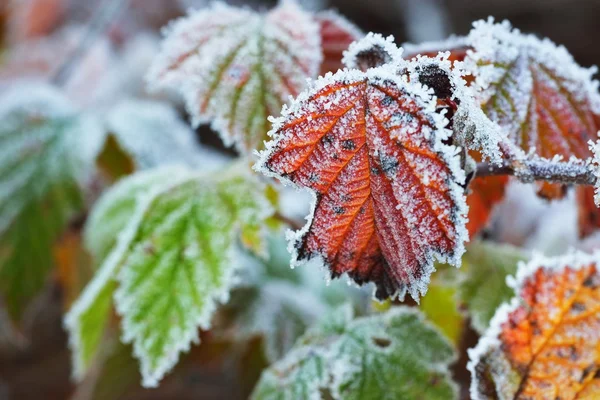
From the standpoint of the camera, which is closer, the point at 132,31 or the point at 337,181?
the point at 337,181

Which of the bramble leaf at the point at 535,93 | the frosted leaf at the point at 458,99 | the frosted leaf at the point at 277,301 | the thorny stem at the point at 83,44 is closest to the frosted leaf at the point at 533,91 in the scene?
the bramble leaf at the point at 535,93

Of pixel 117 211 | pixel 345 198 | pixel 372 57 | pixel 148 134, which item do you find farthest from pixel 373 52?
pixel 148 134

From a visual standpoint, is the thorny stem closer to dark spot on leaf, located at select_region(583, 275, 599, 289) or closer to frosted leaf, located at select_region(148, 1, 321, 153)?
frosted leaf, located at select_region(148, 1, 321, 153)

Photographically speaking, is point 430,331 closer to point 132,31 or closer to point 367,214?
point 367,214

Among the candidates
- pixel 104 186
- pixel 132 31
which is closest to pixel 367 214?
pixel 104 186

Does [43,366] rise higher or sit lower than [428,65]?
lower

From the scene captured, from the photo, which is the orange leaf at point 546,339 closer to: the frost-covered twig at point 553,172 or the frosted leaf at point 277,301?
Answer: the frost-covered twig at point 553,172

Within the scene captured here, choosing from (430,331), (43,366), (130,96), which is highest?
(130,96)
